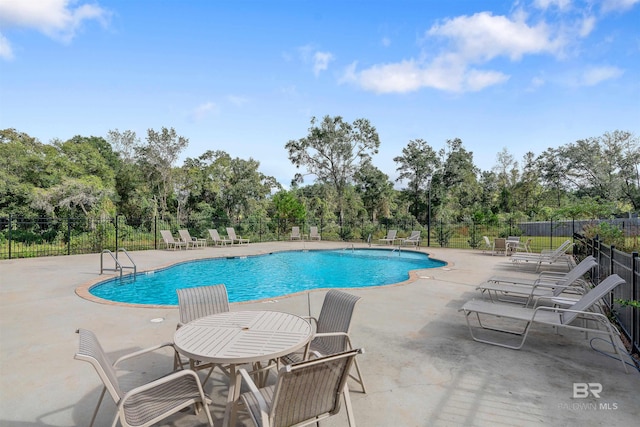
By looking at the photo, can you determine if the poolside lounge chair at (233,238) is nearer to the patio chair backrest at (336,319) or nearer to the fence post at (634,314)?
the patio chair backrest at (336,319)

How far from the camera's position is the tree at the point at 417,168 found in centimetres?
2842

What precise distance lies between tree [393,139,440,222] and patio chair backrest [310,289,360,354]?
26.8 meters

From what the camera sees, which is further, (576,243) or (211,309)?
(576,243)

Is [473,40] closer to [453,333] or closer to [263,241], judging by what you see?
[453,333]

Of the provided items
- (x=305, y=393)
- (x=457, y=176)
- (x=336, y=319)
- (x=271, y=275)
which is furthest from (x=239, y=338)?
(x=457, y=176)

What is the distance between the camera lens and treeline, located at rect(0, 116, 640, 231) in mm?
17609

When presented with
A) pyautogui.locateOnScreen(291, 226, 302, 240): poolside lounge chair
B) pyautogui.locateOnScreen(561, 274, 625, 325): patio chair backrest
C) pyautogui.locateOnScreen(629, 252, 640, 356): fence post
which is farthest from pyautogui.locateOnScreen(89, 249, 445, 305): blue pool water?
pyautogui.locateOnScreen(629, 252, 640, 356): fence post

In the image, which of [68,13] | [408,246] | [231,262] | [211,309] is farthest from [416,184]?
[211,309]

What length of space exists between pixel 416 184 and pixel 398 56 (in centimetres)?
1650

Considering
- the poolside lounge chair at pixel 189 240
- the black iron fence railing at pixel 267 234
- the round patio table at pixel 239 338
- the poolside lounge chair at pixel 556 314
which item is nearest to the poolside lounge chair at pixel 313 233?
the black iron fence railing at pixel 267 234

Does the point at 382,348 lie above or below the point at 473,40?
below

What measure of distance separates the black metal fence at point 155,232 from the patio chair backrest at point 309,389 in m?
11.3

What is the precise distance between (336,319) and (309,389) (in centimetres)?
118

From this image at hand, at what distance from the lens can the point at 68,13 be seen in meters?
8.71
